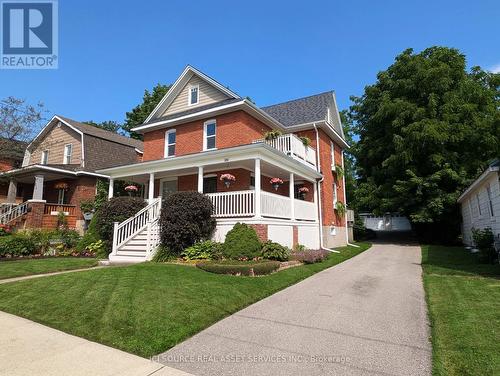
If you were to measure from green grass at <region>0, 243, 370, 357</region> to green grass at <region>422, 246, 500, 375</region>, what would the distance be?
11.7ft

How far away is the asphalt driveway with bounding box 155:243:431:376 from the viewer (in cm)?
402

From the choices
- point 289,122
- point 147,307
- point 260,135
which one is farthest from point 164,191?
point 147,307

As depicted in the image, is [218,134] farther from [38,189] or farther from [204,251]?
[38,189]

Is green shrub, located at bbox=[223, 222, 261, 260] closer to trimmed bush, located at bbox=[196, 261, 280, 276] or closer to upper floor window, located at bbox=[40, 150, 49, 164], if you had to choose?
trimmed bush, located at bbox=[196, 261, 280, 276]

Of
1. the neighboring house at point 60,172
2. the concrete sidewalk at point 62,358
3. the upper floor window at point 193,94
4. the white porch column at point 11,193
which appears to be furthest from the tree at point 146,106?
the concrete sidewalk at point 62,358

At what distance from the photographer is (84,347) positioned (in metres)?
4.52

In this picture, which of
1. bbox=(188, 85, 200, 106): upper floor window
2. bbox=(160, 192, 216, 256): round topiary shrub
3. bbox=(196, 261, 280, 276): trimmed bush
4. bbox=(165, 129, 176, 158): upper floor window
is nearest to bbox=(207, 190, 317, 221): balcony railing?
bbox=(160, 192, 216, 256): round topiary shrub

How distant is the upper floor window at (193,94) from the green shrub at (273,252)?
11.0 m

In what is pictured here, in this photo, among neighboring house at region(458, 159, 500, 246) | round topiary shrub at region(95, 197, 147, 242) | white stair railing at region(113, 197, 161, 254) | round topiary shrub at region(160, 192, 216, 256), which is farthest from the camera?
round topiary shrub at region(95, 197, 147, 242)

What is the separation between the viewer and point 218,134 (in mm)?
16688

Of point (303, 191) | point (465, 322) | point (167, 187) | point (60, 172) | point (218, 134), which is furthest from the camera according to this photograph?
point (60, 172)

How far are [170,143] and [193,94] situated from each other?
3.27 m

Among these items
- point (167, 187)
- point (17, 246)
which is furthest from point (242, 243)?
point (17, 246)

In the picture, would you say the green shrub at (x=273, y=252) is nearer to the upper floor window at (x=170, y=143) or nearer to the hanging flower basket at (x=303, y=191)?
the hanging flower basket at (x=303, y=191)
